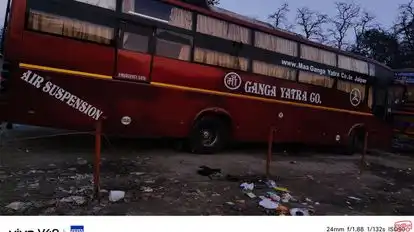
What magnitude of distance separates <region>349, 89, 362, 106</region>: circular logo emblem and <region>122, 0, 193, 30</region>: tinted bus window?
4976mm

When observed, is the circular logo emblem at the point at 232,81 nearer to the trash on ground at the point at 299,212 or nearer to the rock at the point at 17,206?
the trash on ground at the point at 299,212

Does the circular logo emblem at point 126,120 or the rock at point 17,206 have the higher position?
the circular logo emblem at point 126,120

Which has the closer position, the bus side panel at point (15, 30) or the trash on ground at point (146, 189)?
the trash on ground at point (146, 189)

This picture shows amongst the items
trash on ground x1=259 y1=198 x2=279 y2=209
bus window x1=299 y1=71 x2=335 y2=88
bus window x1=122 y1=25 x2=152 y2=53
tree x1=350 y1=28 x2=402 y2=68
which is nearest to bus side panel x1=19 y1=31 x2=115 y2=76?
bus window x1=122 y1=25 x2=152 y2=53

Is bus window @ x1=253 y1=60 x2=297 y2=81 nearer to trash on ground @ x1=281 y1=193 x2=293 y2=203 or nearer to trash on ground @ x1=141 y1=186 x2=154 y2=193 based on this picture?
trash on ground @ x1=281 y1=193 x2=293 y2=203

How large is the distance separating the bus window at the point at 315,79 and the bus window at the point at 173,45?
2.99 m

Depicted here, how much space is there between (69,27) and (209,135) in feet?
11.1

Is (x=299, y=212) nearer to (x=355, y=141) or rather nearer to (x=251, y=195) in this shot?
(x=251, y=195)

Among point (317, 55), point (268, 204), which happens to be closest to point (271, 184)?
point (268, 204)

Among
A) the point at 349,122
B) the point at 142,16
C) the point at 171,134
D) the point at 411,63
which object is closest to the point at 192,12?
the point at 142,16

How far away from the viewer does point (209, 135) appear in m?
8.44

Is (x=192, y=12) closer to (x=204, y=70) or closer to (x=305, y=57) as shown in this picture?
(x=204, y=70)

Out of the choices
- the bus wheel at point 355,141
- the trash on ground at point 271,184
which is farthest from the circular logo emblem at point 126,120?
the bus wheel at point 355,141

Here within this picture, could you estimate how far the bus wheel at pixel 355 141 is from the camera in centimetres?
1101
